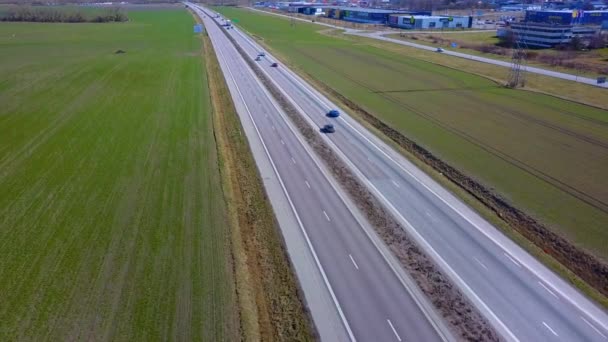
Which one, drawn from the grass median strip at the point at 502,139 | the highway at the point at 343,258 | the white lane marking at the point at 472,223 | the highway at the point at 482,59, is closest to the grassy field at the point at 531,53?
the highway at the point at 482,59

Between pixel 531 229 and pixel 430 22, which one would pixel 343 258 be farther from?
pixel 430 22

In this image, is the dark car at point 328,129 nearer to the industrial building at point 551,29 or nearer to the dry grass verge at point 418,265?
the dry grass verge at point 418,265

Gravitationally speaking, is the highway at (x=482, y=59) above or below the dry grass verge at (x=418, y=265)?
above

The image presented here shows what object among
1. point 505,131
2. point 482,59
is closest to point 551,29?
point 482,59

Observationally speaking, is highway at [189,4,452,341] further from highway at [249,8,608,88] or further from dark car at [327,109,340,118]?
highway at [249,8,608,88]

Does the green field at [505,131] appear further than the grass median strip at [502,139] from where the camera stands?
Yes
